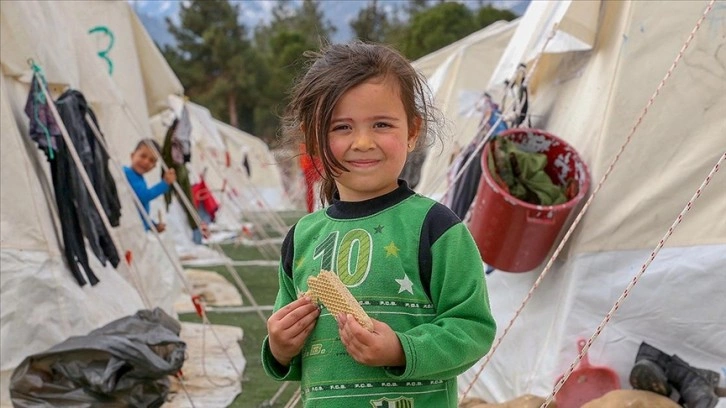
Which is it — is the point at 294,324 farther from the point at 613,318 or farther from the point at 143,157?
the point at 143,157

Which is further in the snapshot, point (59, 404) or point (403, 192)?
point (59, 404)

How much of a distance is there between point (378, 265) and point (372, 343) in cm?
16

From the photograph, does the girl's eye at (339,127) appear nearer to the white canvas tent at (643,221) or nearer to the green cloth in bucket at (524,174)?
the white canvas tent at (643,221)

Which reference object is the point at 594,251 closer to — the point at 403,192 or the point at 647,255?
the point at 647,255

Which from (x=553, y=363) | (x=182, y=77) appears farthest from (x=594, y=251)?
(x=182, y=77)

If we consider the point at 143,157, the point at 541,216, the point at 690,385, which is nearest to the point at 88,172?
the point at 143,157

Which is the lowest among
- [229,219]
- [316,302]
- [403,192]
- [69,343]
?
[229,219]

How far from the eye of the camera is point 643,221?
311 centimetres

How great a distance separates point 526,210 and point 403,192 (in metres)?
1.94

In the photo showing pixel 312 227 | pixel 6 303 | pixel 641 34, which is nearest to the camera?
pixel 312 227

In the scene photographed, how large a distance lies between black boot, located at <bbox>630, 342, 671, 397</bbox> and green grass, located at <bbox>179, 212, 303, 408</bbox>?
5.89 ft

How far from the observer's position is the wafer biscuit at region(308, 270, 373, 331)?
3.86 feet

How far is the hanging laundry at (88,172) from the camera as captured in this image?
4199 millimetres

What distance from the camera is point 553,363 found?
3.15 metres
